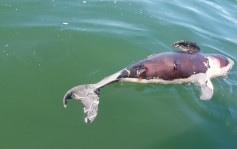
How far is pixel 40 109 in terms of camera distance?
21.0ft

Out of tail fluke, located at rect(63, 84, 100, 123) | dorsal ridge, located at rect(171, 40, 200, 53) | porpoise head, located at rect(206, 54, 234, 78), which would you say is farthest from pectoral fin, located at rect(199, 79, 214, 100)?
tail fluke, located at rect(63, 84, 100, 123)

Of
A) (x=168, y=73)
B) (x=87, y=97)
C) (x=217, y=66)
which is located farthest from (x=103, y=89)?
(x=217, y=66)

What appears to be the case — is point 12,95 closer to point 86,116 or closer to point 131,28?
point 86,116

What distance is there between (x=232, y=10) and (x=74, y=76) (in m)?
9.76

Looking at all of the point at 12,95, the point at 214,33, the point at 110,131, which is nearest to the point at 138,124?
the point at 110,131

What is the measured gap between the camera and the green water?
6.08 m

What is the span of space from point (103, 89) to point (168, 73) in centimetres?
176

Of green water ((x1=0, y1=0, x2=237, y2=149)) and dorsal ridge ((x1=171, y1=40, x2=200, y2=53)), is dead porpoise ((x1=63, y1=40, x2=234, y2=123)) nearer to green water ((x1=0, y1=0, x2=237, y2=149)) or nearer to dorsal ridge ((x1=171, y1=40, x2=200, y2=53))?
dorsal ridge ((x1=171, y1=40, x2=200, y2=53))

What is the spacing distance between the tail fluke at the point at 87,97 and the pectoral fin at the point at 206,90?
2.74 m

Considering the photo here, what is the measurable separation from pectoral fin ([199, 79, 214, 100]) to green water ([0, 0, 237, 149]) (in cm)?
18

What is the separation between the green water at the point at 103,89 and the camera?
239 inches

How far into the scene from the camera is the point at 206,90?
7.70 meters

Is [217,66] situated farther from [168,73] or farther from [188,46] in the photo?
[168,73]

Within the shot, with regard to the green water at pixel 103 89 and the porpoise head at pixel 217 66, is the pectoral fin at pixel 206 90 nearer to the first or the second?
the green water at pixel 103 89
